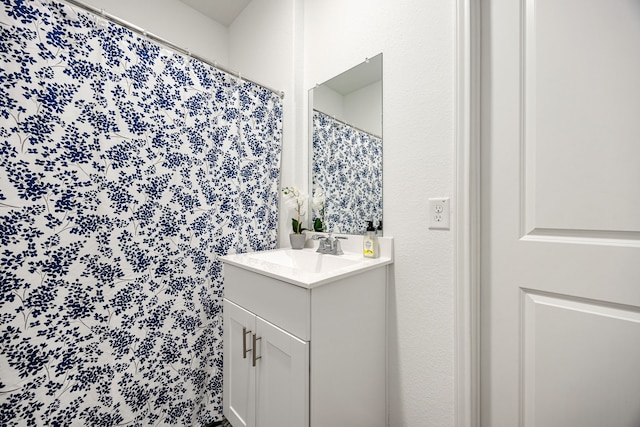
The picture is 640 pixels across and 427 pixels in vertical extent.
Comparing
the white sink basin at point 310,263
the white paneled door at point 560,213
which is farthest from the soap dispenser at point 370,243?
the white paneled door at point 560,213

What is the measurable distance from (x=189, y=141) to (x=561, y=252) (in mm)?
1596

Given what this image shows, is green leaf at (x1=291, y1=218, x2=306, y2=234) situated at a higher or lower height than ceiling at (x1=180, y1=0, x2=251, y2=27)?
lower

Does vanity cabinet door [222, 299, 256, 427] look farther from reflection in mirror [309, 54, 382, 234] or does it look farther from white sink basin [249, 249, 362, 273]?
reflection in mirror [309, 54, 382, 234]

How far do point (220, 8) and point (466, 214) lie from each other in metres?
2.34

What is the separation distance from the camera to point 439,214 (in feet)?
3.43

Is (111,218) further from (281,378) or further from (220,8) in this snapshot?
(220,8)

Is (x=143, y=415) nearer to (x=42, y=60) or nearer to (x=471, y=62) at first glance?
(x=42, y=60)

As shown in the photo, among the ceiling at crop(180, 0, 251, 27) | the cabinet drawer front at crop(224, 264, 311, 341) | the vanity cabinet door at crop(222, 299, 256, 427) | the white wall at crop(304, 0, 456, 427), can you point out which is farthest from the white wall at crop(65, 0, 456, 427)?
the ceiling at crop(180, 0, 251, 27)

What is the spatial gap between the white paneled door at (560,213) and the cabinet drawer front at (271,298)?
0.70 m

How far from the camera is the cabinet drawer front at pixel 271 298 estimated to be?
912 millimetres

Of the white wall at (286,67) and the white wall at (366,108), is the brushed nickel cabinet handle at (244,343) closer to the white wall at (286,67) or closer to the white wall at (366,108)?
the white wall at (286,67)

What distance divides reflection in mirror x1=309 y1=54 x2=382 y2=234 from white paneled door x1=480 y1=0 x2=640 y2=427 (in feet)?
1.47

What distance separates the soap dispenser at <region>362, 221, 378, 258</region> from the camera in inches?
48.3

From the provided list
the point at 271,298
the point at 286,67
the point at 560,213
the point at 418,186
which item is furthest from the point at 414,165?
the point at 286,67
